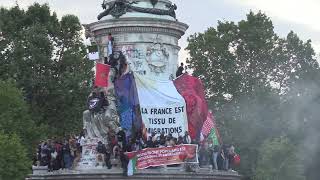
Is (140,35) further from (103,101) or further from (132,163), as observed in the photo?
Answer: (132,163)

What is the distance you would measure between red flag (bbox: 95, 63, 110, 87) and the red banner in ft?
13.5

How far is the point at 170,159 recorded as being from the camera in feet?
134

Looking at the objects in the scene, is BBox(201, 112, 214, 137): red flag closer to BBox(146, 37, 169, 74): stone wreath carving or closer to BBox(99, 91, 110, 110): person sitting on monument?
BBox(146, 37, 169, 74): stone wreath carving

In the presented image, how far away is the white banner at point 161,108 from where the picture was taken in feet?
141

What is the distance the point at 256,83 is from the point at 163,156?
1324 inches

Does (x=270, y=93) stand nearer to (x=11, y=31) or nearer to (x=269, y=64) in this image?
(x=269, y=64)

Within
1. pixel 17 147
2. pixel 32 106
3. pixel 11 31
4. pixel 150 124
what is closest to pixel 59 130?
pixel 32 106

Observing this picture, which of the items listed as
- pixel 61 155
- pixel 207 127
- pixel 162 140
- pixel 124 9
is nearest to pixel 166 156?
pixel 162 140

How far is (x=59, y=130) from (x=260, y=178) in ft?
46.4

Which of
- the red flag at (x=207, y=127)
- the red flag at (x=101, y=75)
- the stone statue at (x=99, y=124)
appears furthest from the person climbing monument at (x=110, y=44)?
the red flag at (x=207, y=127)

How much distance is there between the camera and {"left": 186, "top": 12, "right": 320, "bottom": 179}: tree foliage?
70562 millimetres

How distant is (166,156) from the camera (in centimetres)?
4078

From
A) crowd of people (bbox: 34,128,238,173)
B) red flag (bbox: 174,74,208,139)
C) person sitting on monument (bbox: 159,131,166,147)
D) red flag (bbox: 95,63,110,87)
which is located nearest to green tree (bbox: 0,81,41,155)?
crowd of people (bbox: 34,128,238,173)

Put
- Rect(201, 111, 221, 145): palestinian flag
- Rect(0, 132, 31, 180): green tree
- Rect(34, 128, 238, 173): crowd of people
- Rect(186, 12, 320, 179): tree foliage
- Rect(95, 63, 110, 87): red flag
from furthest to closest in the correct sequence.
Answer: Rect(186, 12, 320, 179): tree foliage → Rect(0, 132, 31, 180): green tree → Rect(201, 111, 221, 145): palestinian flag → Rect(95, 63, 110, 87): red flag → Rect(34, 128, 238, 173): crowd of people
